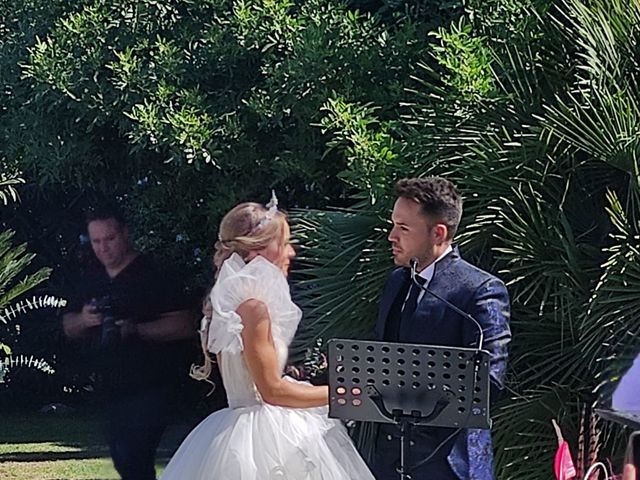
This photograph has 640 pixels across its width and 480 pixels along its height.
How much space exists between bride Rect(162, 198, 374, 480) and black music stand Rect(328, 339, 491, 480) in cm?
72

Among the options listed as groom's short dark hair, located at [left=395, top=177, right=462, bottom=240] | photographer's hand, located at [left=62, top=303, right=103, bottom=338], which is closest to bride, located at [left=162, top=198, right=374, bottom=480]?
groom's short dark hair, located at [left=395, top=177, right=462, bottom=240]

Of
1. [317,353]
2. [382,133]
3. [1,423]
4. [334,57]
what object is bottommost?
[1,423]

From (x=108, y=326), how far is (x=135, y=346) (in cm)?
19

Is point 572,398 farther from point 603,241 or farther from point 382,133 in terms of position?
point 382,133

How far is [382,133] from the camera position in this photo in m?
7.79

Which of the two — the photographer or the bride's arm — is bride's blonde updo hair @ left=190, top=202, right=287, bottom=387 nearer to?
the bride's arm

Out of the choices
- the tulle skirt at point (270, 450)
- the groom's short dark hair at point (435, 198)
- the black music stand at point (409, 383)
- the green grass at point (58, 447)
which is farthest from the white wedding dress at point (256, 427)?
the green grass at point (58, 447)

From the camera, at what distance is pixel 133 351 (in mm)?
6547

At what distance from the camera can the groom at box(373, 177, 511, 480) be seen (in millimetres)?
3947

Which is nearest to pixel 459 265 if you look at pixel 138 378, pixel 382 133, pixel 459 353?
pixel 459 353

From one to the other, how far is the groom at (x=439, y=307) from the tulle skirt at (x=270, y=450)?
0.48m

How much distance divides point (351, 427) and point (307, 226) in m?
1.34

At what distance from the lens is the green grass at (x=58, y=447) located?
9.96 meters

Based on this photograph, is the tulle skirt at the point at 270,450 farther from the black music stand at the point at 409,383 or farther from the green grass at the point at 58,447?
the green grass at the point at 58,447
